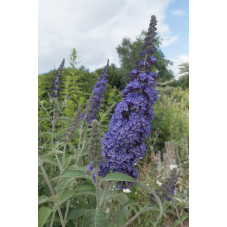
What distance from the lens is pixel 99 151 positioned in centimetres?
102

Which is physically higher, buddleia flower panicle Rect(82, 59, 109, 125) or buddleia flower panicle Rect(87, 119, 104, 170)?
buddleia flower panicle Rect(82, 59, 109, 125)

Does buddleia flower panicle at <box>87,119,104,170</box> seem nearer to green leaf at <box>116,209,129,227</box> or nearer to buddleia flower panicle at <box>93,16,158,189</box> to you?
buddleia flower panicle at <box>93,16,158,189</box>

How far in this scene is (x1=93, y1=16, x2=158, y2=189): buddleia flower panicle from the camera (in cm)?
113

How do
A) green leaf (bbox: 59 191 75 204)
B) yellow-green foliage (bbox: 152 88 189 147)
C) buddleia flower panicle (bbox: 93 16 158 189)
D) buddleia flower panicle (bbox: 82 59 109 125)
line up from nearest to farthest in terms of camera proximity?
buddleia flower panicle (bbox: 93 16 158 189) → green leaf (bbox: 59 191 75 204) → buddleia flower panicle (bbox: 82 59 109 125) → yellow-green foliage (bbox: 152 88 189 147)

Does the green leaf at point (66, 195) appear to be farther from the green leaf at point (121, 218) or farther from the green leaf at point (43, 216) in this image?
the green leaf at point (121, 218)

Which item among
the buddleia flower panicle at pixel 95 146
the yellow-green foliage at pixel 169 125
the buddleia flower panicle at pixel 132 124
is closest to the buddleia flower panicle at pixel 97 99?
the buddleia flower panicle at pixel 132 124

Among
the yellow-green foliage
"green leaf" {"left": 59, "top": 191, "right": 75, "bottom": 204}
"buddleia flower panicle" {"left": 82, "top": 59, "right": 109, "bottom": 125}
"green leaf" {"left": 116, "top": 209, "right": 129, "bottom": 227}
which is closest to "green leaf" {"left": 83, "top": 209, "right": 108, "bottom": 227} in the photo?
"green leaf" {"left": 59, "top": 191, "right": 75, "bottom": 204}

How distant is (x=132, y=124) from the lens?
1.14 m

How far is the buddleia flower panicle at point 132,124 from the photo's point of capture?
3.70 ft

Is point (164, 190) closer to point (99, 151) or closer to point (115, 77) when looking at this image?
point (99, 151)

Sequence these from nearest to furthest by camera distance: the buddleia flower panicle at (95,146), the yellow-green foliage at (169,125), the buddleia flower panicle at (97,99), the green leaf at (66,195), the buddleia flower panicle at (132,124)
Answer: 1. the buddleia flower panicle at (95,146)
2. the buddleia flower panicle at (132,124)
3. the green leaf at (66,195)
4. the buddleia flower panicle at (97,99)
5. the yellow-green foliage at (169,125)

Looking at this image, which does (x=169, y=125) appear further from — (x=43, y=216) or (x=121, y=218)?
(x=43, y=216)
